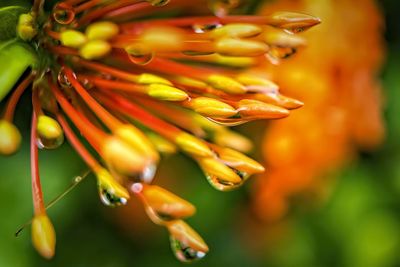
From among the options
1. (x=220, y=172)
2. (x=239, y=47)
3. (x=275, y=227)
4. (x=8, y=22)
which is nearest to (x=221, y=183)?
(x=220, y=172)

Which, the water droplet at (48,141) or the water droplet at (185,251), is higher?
the water droplet at (48,141)

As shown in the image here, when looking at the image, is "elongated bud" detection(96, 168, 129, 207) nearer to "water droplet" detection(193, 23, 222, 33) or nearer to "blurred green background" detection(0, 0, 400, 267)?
"water droplet" detection(193, 23, 222, 33)

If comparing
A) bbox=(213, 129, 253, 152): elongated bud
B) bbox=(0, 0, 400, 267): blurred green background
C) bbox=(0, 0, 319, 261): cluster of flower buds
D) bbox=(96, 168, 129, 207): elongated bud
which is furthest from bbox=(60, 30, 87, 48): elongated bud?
bbox=(0, 0, 400, 267): blurred green background

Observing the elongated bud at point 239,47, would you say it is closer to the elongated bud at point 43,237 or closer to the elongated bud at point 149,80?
the elongated bud at point 149,80

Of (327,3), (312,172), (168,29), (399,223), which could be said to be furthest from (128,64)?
(399,223)

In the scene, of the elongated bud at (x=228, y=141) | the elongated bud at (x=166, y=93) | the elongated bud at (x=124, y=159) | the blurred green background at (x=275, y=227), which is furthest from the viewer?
the blurred green background at (x=275, y=227)

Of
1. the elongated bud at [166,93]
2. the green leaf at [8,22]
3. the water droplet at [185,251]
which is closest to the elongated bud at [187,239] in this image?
the water droplet at [185,251]

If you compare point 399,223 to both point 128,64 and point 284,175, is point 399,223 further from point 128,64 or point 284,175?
point 128,64
